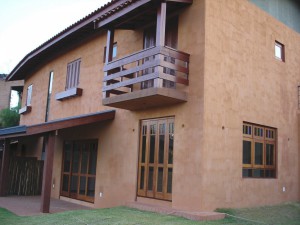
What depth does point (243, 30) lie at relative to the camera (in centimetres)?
1109

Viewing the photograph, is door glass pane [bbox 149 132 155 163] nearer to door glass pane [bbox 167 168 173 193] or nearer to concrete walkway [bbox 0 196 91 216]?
door glass pane [bbox 167 168 173 193]

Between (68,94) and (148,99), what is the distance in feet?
20.4

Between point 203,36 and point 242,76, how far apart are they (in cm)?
197

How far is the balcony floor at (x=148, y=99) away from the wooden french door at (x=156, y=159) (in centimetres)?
56

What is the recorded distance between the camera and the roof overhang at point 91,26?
10266 mm

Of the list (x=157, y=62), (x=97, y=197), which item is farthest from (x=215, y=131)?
(x=97, y=197)

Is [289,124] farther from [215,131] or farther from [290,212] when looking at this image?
[215,131]

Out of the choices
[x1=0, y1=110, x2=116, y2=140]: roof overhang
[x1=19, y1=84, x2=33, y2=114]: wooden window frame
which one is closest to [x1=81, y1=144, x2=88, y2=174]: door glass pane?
[x1=0, y1=110, x2=116, y2=140]: roof overhang

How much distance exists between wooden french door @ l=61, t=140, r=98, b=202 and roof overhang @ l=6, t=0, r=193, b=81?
13.9 ft

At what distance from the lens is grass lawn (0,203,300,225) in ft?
26.9

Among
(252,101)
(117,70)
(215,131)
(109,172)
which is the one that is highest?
(117,70)

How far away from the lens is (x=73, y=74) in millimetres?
Result: 15430

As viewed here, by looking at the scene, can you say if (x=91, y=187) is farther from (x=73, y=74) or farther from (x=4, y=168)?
(x=73, y=74)

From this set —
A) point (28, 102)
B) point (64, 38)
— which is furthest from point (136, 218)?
point (28, 102)
